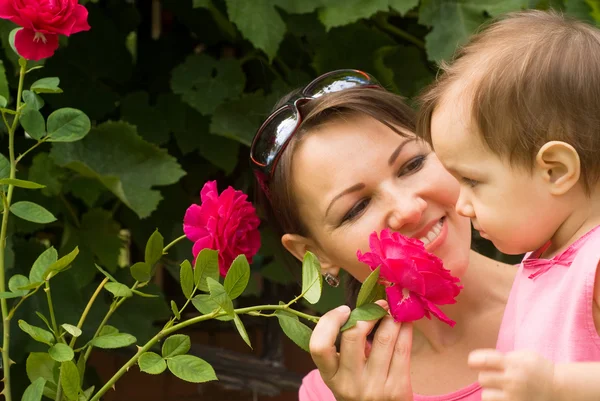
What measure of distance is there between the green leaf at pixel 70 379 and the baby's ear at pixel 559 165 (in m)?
0.56

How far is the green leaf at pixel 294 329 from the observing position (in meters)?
1.04

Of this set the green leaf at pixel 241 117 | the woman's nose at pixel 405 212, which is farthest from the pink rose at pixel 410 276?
the green leaf at pixel 241 117

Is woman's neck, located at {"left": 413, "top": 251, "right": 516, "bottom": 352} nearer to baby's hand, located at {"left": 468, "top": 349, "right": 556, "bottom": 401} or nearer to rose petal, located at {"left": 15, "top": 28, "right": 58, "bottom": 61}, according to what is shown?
baby's hand, located at {"left": 468, "top": 349, "right": 556, "bottom": 401}

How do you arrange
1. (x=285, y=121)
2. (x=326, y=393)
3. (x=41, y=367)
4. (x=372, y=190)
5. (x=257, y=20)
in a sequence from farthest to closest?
1. (x=257, y=20)
2. (x=326, y=393)
3. (x=285, y=121)
4. (x=372, y=190)
5. (x=41, y=367)

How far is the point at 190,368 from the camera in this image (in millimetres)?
1094

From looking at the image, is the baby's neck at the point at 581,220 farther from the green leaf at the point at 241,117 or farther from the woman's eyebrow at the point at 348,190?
the green leaf at the point at 241,117

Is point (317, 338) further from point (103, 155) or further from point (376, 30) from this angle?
point (376, 30)

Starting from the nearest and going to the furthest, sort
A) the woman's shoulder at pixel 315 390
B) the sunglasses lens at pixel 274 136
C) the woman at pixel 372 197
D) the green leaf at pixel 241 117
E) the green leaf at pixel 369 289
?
the green leaf at pixel 369 289 < the woman at pixel 372 197 < the sunglasses lens at pixel 274 136 < the woman's shoulder at pixel 315 390 < the green leaf at pixel 241 117

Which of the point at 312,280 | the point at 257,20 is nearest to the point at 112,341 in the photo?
the point at 312,280

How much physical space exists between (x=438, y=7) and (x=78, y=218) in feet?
2.63

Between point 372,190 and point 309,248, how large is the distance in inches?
8.4

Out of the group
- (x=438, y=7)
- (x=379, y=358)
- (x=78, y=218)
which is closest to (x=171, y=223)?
(x=78, y=218)

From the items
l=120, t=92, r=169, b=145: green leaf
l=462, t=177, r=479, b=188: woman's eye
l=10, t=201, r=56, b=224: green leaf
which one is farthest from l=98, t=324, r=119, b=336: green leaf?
l=120, t=92, r=169, b=145: green leaf

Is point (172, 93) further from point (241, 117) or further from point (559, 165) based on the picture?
point (559, 165)
